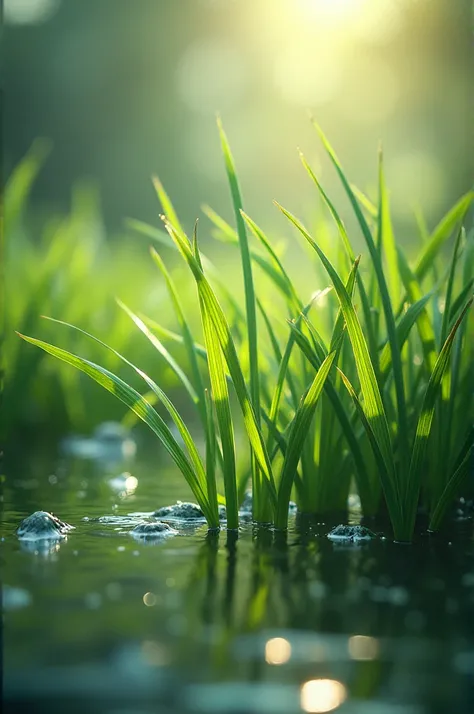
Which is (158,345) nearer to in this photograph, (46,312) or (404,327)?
(404,327)

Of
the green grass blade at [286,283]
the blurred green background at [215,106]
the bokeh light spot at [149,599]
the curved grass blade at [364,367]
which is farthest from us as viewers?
the blurred green background at [215,106]

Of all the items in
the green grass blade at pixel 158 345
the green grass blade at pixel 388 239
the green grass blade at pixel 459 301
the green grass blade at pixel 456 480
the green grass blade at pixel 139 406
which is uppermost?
the green grass blade at pixel 388 239

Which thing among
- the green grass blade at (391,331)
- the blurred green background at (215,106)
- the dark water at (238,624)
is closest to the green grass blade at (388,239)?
the green grass blade at (391,331)

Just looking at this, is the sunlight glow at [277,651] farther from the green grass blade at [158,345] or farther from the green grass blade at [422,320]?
the green grass blade at [422,320]

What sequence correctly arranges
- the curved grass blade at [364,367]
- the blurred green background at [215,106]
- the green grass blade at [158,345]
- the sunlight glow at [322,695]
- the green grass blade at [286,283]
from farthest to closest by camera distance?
the blurred green background at [215,106] → the green grass blade at [286,283] → the green grass blade at [158,345] → the curved grass blade at [364,367] → the sunlight glow at [322,695]

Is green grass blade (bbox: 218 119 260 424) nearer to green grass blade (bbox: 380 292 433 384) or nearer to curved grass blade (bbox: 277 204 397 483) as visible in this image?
curved grass blade (bbox: 277 204 397 483)

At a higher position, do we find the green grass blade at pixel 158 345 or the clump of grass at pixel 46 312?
the clump of grass at pixel 46 312

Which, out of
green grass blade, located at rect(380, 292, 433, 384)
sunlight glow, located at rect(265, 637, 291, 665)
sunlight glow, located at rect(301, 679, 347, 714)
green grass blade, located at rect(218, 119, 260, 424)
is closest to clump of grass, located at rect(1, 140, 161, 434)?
green grass blade, located at rect(218, 119, 260, 424)

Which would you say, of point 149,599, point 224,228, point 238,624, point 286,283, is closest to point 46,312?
point 224,228
